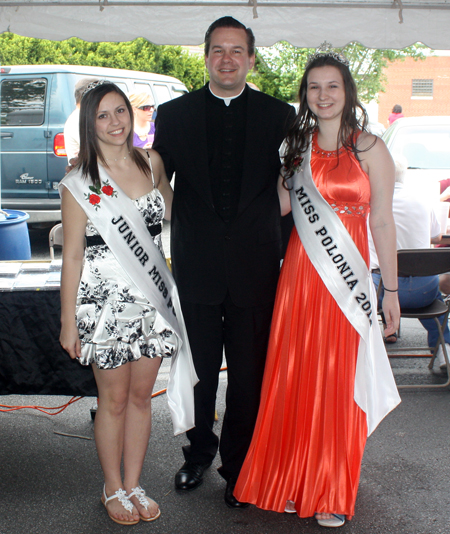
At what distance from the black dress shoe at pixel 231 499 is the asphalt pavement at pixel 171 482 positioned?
0.10 ft

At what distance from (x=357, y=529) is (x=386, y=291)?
95cm

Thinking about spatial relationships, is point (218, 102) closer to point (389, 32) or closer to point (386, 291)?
point (386, 291)

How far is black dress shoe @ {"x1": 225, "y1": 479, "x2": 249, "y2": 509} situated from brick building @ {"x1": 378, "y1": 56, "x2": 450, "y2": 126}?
3072 cm

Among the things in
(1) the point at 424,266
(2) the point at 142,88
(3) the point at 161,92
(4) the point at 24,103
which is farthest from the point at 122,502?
(3) the point at 161,92

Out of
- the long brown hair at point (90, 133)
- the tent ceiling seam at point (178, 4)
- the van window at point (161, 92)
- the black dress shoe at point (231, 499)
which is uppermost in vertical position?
the tent ceiling seam at point (178, 4)

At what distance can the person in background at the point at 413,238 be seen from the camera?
3.65m

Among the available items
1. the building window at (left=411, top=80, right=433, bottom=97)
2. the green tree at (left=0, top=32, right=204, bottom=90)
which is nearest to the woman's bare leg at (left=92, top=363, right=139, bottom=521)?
the green tree at (left=0, top=32, right=204, bottom=90)

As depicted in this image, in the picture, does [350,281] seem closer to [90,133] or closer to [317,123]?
[317,123]

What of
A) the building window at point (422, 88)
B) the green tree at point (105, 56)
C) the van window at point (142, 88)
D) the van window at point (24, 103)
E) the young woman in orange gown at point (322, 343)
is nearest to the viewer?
the young woman in orange gown at point (322, 343)

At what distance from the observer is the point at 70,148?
596 cm

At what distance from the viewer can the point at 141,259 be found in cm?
233

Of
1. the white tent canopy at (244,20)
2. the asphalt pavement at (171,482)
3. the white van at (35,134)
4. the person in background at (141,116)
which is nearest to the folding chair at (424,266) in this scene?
the asphalt pavement at (171,482)

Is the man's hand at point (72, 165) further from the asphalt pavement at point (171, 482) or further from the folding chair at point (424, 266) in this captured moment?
the folding chair at point (424, 266)

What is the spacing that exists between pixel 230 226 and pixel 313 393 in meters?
0.74
